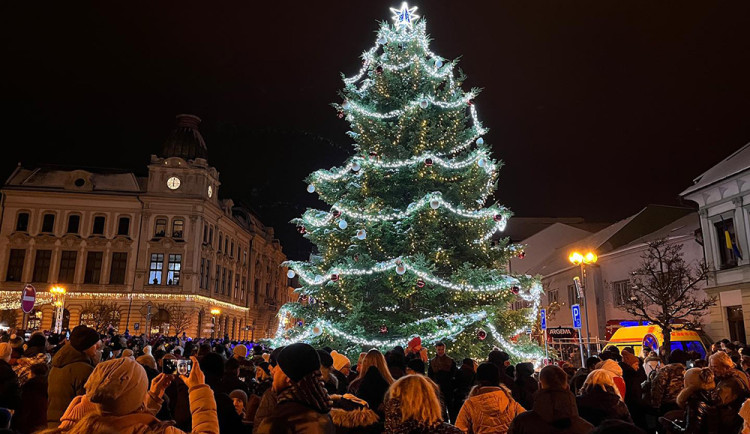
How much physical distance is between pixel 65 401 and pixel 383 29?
604 inches

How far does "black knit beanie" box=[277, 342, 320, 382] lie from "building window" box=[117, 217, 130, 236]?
5944 centimetres

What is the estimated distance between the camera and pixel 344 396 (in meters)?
4.88

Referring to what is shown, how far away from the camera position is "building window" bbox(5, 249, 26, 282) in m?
54.2

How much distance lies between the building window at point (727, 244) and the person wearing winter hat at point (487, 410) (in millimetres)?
24157

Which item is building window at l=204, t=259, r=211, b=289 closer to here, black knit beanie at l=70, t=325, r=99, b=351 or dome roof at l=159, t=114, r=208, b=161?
dome roof at l=159, t=114, r=208, b=161

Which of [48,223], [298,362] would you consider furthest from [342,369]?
→ [48,223]

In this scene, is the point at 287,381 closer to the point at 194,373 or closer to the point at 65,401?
the point at 194,373

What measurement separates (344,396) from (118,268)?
190 feet

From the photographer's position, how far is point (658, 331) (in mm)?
23500

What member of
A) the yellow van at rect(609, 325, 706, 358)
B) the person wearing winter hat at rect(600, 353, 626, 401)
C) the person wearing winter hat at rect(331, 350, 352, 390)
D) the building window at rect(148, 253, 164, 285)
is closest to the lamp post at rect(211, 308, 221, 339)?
the building window at rect(148, 253, 164, 285)

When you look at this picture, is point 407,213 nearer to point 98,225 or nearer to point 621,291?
point 621,291

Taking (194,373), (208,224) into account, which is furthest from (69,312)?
(194,373)

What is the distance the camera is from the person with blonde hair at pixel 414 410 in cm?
349

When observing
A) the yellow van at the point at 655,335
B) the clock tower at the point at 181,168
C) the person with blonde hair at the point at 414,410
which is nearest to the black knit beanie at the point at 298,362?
the person with blonde hair at the point at 414,410
